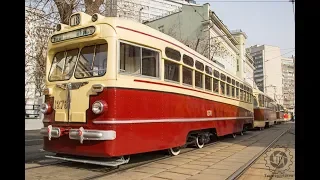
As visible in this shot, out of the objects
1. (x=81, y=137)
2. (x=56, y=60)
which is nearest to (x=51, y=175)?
(x=81, y=137)

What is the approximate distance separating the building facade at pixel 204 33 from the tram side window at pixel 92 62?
18.3 m

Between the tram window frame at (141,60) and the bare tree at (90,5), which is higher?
the bare tree at (90,5)

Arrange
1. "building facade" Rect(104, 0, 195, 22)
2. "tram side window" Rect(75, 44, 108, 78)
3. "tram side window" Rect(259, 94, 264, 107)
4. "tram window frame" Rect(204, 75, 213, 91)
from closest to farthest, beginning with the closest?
"tram side window" Rect(75, 44, 108, 78) → "tram window frame" Rect(204, 75, 213, 91) → "building facade" Rect(104, 0, 195, 22) → "tram side window" Rect(259, 94, 264, 107)

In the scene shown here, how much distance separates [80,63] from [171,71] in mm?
2277

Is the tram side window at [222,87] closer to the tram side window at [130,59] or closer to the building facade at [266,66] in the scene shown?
the tram side window at [130,59]

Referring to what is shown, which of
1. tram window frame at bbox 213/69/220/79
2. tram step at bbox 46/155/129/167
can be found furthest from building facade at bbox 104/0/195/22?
tram step at bbox 46/155/129/167

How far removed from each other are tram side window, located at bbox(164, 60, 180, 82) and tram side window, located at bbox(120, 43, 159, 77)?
1.16 feet

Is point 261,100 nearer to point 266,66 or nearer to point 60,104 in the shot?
point 266,66

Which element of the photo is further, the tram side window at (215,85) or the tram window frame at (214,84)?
the tram side window at (215,85)

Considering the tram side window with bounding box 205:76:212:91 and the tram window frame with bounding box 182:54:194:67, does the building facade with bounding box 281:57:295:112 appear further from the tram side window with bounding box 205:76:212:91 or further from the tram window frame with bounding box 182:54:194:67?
the tram window frame with bounding box 182:54:194:67

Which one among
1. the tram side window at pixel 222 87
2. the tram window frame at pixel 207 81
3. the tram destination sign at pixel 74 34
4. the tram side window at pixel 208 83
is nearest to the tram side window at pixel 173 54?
the tram destination sign at pixel 74 34

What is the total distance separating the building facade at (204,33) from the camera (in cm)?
2536

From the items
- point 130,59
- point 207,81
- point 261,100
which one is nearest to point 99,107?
point 130,59

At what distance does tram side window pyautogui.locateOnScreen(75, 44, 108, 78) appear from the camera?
628cm
